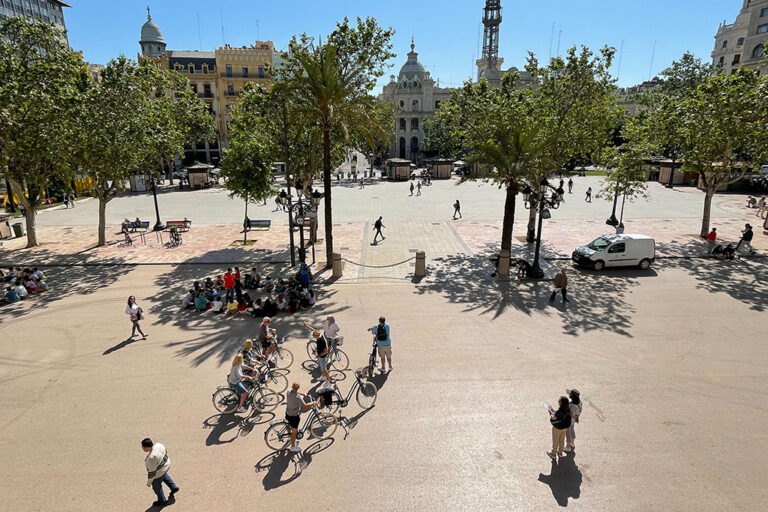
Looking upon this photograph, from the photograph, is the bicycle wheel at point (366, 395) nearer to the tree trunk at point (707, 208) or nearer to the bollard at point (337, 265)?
the bollard at point (337, 265)

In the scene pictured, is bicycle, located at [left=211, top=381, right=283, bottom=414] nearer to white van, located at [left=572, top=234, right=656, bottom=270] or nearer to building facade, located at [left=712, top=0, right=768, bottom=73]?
white van, located at [left=572, top=234, right=656, bottom=270]

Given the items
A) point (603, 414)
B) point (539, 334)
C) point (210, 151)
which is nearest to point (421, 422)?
point (603, 414)

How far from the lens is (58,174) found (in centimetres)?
2120

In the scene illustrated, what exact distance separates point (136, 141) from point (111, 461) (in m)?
18.6

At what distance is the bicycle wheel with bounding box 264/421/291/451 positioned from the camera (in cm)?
806

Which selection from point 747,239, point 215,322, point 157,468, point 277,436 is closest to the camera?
point 157,468

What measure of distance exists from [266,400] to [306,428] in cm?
149

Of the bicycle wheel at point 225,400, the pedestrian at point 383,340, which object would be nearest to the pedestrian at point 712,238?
the pedestrian at point 383,340

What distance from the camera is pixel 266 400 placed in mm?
9508

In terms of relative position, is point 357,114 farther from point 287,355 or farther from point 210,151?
point 210,151

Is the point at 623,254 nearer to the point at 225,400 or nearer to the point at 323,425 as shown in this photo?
the point at 323,425

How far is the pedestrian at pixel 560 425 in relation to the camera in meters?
7.41

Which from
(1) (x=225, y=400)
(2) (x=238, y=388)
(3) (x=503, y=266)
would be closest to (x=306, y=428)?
(2) (x=238, y=388)

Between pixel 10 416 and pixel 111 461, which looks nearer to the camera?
pixel 111 461
